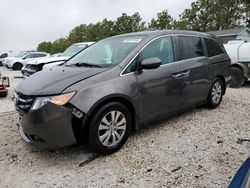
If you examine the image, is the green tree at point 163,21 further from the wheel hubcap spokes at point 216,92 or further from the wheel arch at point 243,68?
the wheel hubcap spokes at point 216,92

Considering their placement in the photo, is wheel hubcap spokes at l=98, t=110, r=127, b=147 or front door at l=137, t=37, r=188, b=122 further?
front door at l=137, t=37, r=188, b=122

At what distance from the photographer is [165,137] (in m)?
4.41

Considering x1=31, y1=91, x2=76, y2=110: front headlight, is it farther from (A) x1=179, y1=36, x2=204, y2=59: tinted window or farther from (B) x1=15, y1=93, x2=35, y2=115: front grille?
(A) x1=179, y1=36, x2=204, y2=59: tinted window

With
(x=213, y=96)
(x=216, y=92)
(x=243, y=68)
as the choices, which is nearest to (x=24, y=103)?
(x=213, y=96)

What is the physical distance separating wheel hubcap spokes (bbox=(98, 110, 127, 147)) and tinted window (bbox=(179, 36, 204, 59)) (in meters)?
1.77

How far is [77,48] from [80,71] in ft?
25.9

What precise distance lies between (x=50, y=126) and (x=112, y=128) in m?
0.82

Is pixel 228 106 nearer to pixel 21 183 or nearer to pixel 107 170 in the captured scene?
pixel 107 170

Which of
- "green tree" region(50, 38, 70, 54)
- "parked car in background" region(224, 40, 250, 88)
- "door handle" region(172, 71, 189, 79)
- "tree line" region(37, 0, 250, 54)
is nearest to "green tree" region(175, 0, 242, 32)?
"tree line" region(37, 0, 250, 54)

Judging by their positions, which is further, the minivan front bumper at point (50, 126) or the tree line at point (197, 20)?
the tree line at point (197, 20)

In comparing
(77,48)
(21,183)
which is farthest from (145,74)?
(77,48)

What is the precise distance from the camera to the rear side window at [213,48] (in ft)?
18.8

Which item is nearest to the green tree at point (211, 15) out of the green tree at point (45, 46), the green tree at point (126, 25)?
the green tree at point (126, 25)

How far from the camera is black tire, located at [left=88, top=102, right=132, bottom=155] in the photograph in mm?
3574
